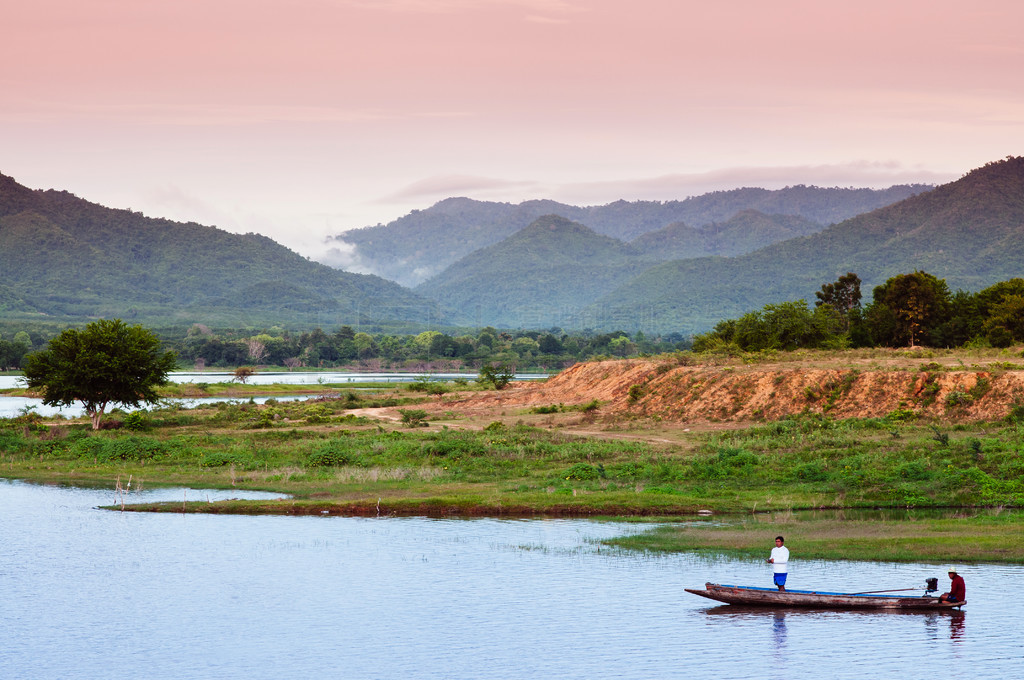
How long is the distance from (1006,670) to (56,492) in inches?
1853

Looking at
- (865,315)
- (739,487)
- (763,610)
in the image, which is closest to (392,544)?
(763,610)

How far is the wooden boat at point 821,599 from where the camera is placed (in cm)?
3047

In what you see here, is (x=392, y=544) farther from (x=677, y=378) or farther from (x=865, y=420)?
(x=677, y=378)

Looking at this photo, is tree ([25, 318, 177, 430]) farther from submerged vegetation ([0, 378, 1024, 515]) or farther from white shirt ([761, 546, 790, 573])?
white shirt ([761, 546, 790, 573])

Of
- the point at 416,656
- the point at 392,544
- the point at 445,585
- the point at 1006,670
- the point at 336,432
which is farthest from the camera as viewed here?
the point at 336,432

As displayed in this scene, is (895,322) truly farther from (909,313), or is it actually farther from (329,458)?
(329,458)

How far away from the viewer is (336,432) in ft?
254

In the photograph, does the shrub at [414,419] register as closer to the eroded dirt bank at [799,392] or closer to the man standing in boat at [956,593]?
the eroded dirt bank at [799,392]

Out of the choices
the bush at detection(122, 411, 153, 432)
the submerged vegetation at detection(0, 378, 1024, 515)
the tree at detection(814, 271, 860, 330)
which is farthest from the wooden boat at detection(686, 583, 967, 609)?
the tree at detection(814, 271, 860, 330)

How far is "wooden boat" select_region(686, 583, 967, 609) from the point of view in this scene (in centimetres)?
3047

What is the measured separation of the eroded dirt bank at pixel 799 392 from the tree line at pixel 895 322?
69.0 ft

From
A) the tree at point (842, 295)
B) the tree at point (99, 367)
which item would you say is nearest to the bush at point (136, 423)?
the tree at point (99, 367)

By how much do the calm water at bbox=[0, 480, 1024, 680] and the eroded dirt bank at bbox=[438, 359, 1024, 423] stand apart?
36.1m

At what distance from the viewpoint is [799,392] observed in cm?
7969
